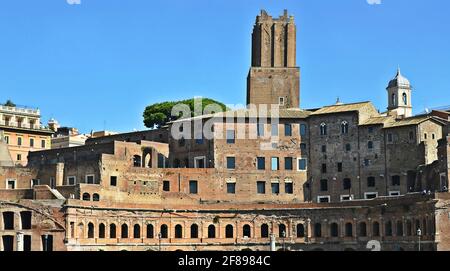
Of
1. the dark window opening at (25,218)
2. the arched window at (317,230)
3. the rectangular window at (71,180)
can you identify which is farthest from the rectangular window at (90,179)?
the arched window at (317,230)

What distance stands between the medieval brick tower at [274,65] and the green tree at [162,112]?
17719 mm

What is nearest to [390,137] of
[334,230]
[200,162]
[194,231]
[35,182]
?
[334,230]

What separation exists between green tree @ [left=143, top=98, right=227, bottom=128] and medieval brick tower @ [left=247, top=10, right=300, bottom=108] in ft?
58.1

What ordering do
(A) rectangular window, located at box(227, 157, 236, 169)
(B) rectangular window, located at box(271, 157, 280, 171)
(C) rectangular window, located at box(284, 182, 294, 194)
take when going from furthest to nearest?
(B) rectangular window, located at box(271, 157, 280, 171) → (A) rectangular window, located at box(227, 157, 236, 169) → (C) rectangular window, located at box(284, 182, 294, 194)

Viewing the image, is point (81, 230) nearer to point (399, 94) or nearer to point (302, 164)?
point (302, 164)

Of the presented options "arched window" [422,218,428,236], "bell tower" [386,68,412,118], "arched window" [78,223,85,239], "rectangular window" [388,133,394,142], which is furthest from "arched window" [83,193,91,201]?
"bell tower" [386,68,412,118]

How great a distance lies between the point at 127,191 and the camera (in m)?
69.0

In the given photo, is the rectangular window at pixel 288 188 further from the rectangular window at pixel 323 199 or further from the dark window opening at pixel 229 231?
the dark window opening at pixel 229 231

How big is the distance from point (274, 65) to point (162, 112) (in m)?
24.4

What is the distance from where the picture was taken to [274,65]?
7831 cm

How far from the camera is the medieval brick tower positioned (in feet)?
255

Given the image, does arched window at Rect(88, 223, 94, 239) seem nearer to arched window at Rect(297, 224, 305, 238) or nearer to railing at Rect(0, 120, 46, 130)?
arched window at Rect(297, 224, 305, 238)

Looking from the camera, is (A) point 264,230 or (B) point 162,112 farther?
(B) point 162,112
